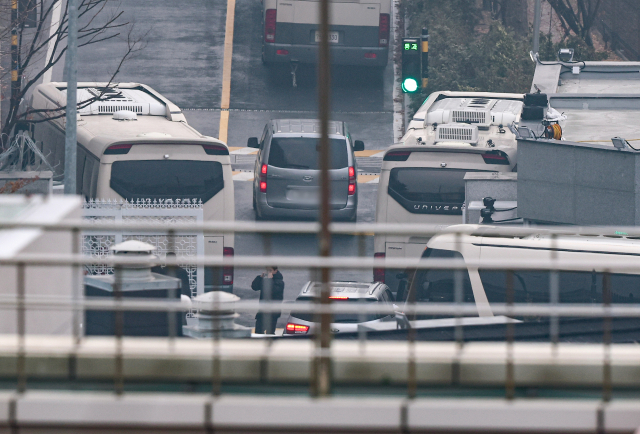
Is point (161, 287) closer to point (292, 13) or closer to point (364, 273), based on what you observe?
point (364, 273)

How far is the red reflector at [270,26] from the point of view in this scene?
27578mm

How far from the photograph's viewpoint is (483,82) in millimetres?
29469

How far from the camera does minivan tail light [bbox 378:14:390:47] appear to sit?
26969mm

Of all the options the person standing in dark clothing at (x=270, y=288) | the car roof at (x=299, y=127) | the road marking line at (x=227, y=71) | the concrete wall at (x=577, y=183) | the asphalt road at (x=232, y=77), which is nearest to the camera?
the person standing in dark clothing at (x=270, y=288)

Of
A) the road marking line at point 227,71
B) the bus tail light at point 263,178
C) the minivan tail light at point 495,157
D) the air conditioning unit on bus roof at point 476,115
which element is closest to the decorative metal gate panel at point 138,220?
the minivan tail light at point 495,157

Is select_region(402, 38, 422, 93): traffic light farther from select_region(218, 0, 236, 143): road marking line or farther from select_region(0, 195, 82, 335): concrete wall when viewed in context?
select_region(0, 195, 82, 335): concrete wall

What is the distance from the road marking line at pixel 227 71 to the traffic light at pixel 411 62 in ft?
26.3

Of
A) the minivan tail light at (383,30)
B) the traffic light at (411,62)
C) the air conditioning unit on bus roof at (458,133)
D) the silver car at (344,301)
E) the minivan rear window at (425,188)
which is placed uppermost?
the minivan tail light at (383,30)

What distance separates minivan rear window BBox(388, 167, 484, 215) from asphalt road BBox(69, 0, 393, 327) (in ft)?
24.1

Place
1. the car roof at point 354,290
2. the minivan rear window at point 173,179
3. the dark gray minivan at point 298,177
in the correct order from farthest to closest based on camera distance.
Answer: the dark gray minivan at point 298,177
the minivan rear window at point 173,179
the car roof at point 354,290

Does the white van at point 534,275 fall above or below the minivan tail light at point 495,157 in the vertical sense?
below

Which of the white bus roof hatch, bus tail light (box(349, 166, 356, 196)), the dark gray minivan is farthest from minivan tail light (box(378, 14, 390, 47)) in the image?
the white bus roof hatch

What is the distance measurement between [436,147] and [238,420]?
10.9m

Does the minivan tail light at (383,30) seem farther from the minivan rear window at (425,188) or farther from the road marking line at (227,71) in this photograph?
the minivan rear window at (425,188)
